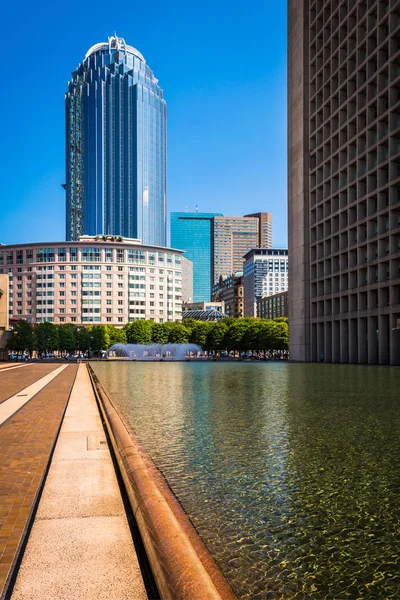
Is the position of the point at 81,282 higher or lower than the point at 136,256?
lower

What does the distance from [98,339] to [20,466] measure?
13856cm

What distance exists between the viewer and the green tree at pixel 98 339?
14538 centimetres

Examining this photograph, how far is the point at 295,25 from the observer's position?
90.4 m

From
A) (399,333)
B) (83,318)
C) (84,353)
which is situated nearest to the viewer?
(399,333)

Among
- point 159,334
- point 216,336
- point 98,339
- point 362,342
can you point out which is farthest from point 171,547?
point 159,334

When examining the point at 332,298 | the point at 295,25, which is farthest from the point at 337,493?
the point at 295,25

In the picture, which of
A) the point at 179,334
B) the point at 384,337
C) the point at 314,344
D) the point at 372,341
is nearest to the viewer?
the point at 384,337

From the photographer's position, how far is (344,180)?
7556 centimetres

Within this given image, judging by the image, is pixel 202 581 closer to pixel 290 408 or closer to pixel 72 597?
pixel 72 597

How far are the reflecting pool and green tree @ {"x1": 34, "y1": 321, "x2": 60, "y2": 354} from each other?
126 meters

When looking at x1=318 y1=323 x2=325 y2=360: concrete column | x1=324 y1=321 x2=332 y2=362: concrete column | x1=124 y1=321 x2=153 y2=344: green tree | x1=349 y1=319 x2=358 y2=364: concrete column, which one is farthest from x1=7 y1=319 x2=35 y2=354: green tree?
x1=349 y1=319 x2=358 y2=364: concrete column

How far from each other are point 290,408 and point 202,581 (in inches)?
573

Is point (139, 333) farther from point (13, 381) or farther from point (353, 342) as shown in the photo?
point (13, 381)

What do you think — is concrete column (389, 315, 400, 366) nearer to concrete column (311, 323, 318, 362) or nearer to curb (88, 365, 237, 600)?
concrete column (311, 323, 318, 362)
